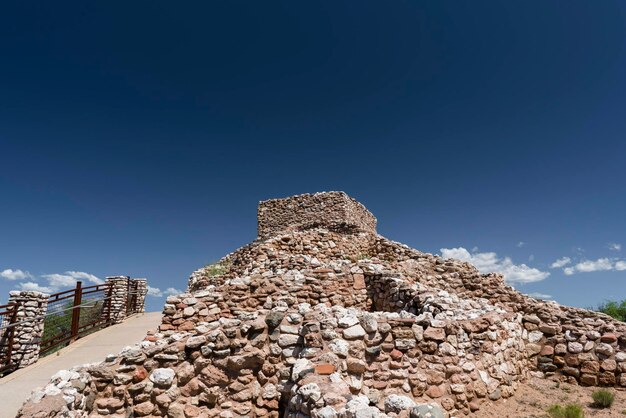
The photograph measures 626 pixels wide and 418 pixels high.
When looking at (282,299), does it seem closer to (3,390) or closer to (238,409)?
(238,409)

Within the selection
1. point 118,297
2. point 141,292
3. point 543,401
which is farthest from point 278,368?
point 141,292

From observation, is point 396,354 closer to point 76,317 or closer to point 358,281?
point 358,281

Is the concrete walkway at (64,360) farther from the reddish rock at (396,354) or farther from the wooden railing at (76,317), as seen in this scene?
the reddish rock at (396,354)

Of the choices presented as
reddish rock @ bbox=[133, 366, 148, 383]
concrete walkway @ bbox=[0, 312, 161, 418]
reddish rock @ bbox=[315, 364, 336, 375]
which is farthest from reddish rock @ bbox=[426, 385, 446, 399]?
concrete walkway @ bbox=[0, 312, 161, 418]

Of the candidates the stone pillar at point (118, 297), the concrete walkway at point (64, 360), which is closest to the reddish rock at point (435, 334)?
the concrete walkway at point (64, 360)

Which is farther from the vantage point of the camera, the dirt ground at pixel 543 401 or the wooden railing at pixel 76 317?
the wooden railing at pixel 76 317

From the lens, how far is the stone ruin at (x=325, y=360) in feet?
17.1

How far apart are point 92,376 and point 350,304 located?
6250 millimetres

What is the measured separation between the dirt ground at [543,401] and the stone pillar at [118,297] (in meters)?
19.3

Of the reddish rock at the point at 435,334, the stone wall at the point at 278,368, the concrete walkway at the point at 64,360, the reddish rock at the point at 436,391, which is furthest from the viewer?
the concrete walkway at the point at 64,360

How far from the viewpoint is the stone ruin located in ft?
17.1

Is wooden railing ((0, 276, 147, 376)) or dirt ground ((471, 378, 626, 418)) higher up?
wooden railing ((0, 276, 147, 376))

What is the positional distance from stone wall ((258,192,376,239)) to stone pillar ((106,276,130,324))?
837 centimetres

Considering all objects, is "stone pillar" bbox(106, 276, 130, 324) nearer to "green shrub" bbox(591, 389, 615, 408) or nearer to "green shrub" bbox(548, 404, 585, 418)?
"green shrub" bbox(548, 404, 585, 418)
